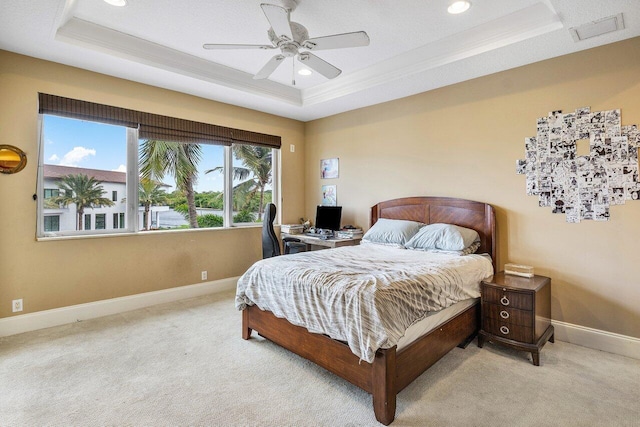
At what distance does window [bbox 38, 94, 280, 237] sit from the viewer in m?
3.27

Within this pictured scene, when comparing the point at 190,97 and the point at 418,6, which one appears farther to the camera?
the point at 190,97

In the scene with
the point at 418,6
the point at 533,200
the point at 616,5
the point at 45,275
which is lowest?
the point at 45,275

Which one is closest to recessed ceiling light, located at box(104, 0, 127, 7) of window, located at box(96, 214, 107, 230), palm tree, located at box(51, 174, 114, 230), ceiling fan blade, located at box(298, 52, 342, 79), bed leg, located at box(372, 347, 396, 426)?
ceiling fan blade, located at box(298, 52, 342, 79)

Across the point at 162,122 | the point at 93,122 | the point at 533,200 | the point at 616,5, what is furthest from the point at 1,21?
the point at 533,200

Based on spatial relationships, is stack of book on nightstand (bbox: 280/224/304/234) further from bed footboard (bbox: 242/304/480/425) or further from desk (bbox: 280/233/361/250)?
bed footboard (bbox: 242/304/480/425)

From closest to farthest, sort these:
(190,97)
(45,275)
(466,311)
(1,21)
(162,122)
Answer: (1,21) < (466,311) < (45,275) < (162,122) < (190,97)

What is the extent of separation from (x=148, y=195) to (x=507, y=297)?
12.9 ft

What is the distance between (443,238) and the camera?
324 centimetres

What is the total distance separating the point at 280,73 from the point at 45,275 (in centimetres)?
330

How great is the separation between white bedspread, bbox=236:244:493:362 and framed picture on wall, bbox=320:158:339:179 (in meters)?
2.15

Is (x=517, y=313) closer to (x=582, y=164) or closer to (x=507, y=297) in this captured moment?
(x=507, y=297)

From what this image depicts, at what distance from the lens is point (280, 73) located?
3896 mm

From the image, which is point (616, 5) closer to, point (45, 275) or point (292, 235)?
point (292, 235)

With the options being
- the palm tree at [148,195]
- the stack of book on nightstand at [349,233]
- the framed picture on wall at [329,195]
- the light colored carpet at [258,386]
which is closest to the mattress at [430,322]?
the light colored carpet at [258,386]
